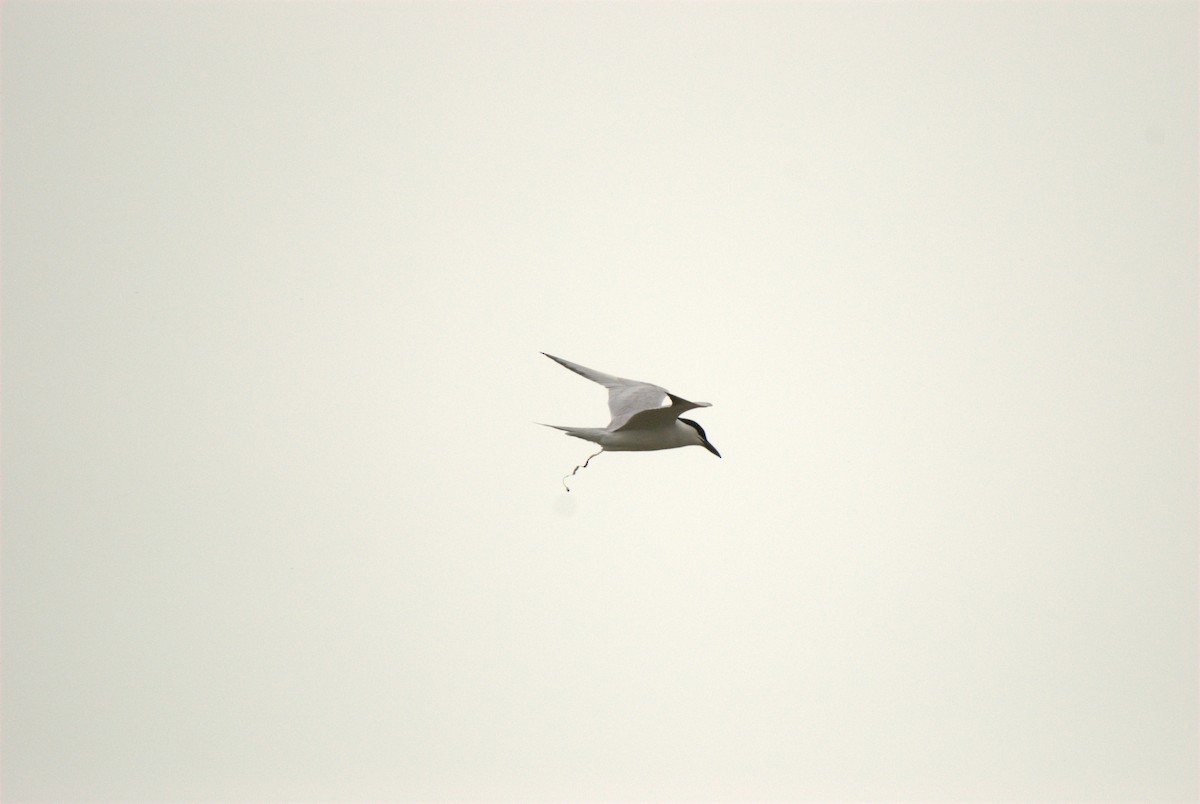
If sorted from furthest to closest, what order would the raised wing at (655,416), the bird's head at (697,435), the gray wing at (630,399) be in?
the bird's head at (697,435)
the gray wing at (630,399)
the raised wing at (655,416)

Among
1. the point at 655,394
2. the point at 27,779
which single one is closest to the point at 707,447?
the point at 655,394

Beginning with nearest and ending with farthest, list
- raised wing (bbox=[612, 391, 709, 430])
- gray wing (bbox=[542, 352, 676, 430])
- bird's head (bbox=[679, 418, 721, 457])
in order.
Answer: raised wing (bbox=[612, 391, 709, 430]) < gray wing (bbox=[542, 352, 676, 430]) < bird's head (bbox=[679, 418, 721, 457])

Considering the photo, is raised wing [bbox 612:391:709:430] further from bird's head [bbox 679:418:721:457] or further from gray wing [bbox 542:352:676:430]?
bird's head [bbox 679:418:721:457]

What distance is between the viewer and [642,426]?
18.8 metres

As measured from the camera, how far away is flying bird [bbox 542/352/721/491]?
1848cm

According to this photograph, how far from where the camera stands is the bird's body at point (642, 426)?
18.5m

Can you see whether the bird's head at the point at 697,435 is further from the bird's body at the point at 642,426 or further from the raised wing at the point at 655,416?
the raised wing at the point at 655,416

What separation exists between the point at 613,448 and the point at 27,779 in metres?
48.0

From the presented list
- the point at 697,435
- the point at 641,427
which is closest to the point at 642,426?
the point at 641,427

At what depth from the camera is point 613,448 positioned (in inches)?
751

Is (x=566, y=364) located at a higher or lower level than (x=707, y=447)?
higher

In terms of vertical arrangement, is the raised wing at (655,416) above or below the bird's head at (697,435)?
below

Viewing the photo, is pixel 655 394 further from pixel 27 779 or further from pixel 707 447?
pixel 27 779

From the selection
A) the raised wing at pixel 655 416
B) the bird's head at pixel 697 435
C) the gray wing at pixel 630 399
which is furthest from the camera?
the bird's head at pixel 697 435
